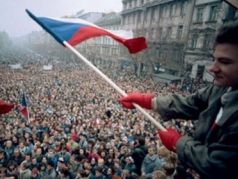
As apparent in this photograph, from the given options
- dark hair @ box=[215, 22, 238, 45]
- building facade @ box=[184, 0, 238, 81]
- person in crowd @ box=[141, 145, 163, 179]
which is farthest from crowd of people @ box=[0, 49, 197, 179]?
building facade @ box=[184, 0, 238, 81]

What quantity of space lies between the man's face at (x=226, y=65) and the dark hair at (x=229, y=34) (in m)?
0.03

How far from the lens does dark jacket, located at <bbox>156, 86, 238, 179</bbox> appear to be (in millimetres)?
1638

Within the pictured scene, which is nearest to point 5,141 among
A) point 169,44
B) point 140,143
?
point 140,143

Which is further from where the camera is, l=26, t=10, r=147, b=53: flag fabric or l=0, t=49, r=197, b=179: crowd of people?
l=0, t=49, r=197, b=179: crowd of people

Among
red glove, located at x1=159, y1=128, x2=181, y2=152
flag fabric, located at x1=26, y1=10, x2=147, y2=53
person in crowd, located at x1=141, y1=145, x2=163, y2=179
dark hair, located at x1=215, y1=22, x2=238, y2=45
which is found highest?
dark hair, located at x1=215, y1=22, x2=238, y2=45

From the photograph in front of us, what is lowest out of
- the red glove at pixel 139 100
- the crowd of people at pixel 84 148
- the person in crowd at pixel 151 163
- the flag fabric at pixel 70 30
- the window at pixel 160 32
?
the crowd of people at pixel 84 148

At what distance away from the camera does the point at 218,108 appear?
1.99 meters

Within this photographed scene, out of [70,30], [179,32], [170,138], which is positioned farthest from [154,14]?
[170,138]

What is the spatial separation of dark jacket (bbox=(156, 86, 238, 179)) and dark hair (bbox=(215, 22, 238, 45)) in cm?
33

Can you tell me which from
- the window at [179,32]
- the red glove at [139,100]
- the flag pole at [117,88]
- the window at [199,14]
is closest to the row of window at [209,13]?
the window at [199,14]

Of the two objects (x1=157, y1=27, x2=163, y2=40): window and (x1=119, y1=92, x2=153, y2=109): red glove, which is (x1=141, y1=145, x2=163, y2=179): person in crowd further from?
(x1=157, y1=27, x2=163, y2=40): window

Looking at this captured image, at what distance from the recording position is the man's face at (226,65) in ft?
5.74

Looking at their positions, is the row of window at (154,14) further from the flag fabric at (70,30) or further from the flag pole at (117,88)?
the flag pole at (117,88)

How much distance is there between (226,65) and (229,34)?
0.64 feet
